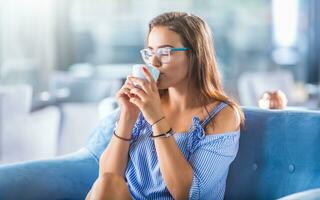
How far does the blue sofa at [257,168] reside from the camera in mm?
1539

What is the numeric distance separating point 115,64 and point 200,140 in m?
3.41

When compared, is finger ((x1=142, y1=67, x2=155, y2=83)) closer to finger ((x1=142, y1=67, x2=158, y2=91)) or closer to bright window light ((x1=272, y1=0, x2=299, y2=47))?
finger ((x1=142, y1=67, x2=158, y2=91))

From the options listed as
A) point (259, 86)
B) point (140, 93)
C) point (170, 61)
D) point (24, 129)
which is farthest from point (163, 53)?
point (259, 86)

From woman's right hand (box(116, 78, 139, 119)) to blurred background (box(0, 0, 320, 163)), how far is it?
1631mm

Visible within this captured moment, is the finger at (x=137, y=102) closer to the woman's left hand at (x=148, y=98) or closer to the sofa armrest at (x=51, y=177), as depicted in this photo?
the woman's left hand at (x=148, y=98)

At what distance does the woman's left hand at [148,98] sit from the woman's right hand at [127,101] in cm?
3

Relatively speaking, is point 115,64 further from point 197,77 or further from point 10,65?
point 197,77

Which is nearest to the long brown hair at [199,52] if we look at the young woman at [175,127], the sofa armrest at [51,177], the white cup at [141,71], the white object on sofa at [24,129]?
the young woman at [175,127]

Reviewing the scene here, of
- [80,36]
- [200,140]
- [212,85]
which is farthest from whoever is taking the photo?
[80,36]

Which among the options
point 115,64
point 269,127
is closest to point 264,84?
point 115,64

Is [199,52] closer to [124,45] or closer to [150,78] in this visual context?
[150,78]

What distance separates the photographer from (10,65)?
161 inches

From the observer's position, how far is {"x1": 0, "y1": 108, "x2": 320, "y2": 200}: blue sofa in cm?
154

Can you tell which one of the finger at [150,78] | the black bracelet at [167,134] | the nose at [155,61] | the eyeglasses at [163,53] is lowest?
the black bracelet at [167,134]
